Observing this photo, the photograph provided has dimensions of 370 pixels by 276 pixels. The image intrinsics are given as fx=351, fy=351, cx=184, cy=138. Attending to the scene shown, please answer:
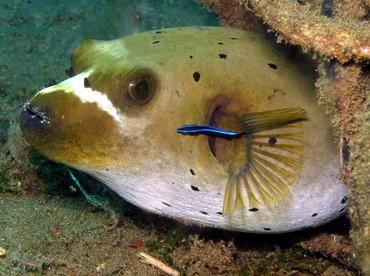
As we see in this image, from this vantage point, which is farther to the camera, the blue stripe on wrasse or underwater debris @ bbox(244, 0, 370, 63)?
the blue stripe on wrasse

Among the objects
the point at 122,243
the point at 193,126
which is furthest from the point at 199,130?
the point at 122,243

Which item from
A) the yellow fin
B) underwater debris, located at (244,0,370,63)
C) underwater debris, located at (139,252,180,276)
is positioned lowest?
underwater debris, located at (139,252,180,276)

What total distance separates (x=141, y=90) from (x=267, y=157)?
84 centimetres

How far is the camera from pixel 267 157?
6.85 feet

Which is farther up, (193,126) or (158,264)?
(193,126)

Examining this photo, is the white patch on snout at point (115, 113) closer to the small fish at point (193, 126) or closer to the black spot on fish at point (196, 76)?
the small fish at point (193, 126)

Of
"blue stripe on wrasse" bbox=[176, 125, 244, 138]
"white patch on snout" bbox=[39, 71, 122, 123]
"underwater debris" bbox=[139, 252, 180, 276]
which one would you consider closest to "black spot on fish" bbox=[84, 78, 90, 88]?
"white patch on snout" bbox=[39, 71, 122, 123]

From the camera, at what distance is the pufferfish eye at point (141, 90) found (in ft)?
6.47

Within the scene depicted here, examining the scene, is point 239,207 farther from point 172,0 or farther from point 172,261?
point 172,0

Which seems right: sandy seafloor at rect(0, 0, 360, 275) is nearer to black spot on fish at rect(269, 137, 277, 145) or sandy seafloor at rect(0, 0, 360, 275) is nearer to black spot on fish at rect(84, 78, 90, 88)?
black spot on fish at rect(84, 78, 90, 88)

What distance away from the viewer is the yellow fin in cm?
203

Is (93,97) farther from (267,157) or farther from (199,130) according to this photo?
(267,157)

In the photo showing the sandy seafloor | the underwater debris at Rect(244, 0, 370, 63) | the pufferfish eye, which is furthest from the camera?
the sandy seafloor

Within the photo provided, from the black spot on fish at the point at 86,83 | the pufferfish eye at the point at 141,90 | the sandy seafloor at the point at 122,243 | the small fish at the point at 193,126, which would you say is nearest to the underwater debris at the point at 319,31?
the small fish at the point at 193,126
